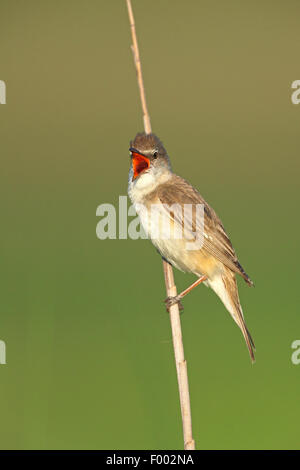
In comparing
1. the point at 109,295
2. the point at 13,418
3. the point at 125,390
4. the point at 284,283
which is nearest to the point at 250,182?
the point at 284,283

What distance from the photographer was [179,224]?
4055 millimetres

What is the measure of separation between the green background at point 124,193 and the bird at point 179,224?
2.75ft

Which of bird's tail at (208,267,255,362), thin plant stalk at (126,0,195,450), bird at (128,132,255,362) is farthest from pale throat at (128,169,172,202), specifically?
bird's tail at (208,267,255,362)

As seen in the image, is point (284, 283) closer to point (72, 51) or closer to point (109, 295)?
point (109, 295)

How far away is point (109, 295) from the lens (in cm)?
586

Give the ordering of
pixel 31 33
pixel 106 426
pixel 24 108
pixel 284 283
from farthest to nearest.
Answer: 1. pixel 31 33
2. pixel 24 108
3. pixel 284 283
4. pixel 106 426

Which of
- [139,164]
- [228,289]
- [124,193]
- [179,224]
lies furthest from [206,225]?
[124,193]

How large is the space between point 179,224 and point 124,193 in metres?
3.52

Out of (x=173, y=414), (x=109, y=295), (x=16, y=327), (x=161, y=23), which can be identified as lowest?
(x=173, y=414)

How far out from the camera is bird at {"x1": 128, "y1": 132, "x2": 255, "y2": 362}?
4023 mm

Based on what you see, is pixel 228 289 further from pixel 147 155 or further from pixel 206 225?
pixel 147 155

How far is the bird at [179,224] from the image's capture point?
13.2 ft

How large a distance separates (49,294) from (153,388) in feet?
5.24

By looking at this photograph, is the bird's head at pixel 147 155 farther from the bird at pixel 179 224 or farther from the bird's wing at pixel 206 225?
the bird's wing at pixel 206 225
